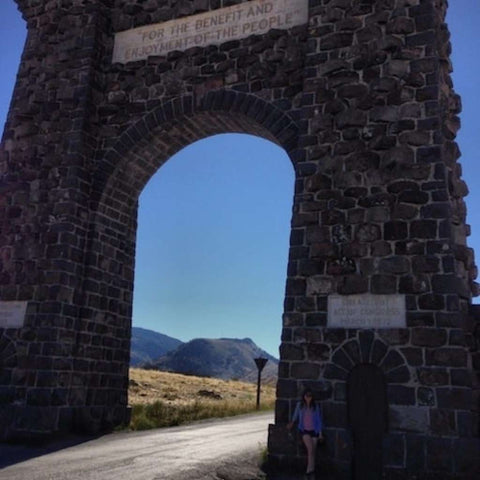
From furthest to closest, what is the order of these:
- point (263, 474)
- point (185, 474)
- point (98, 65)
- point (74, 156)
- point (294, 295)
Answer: point (98, 65) → point (74, 156) → point (294, 295) → point (263, 474) → point (185, 474)

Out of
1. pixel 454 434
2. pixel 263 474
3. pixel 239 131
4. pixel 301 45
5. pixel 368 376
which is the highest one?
pixel 301 45

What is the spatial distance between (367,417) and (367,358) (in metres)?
0.87

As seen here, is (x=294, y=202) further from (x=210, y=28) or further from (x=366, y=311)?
(x=210, y=28)

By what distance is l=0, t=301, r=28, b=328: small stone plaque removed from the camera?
457 inches

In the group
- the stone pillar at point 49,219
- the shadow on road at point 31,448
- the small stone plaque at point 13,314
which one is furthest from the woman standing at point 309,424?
the small stone plaque at point 13,314

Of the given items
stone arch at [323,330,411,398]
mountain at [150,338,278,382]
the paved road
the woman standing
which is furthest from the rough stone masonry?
mountain at [150,338,278,382]

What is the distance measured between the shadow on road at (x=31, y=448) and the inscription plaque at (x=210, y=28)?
8.39m

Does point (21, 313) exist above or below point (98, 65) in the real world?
below

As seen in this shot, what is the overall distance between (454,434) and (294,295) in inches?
125

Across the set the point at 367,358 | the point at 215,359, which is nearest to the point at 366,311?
the point at 367,358

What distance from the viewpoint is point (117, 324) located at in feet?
42.4

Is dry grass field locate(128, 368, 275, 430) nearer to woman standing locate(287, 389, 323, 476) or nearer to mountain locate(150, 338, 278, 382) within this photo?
woman standing locate(287, 389, 323, 476)

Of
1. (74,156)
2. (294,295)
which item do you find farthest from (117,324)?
(294,295)

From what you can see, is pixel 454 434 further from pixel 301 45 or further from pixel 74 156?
pixel 74 156
